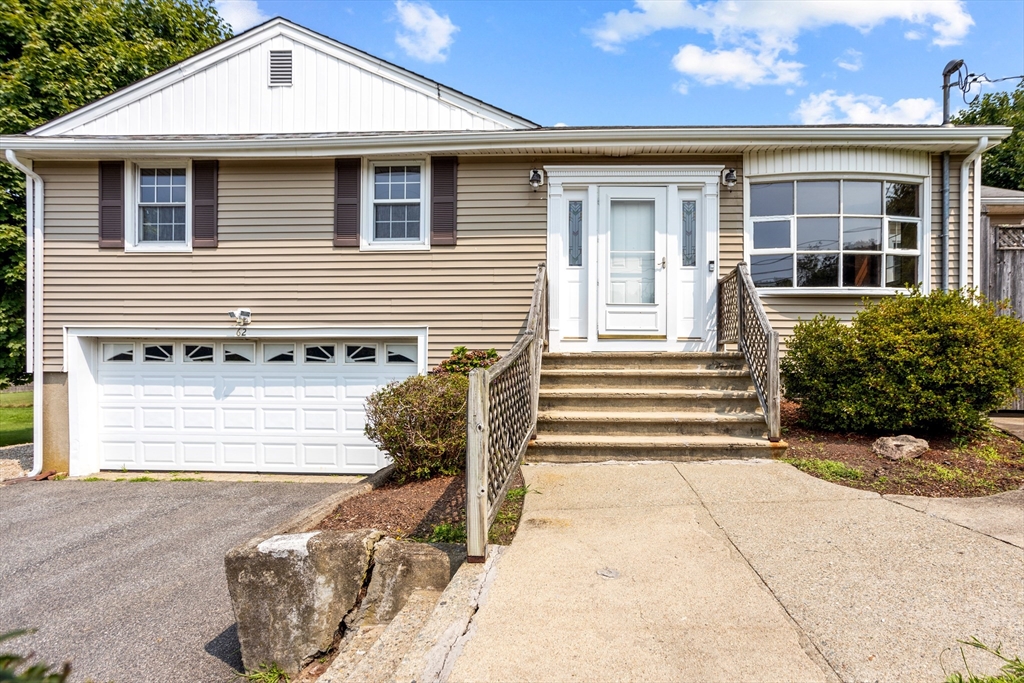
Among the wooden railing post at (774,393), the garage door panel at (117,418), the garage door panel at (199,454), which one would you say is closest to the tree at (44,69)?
the garage door panel at (117,418)

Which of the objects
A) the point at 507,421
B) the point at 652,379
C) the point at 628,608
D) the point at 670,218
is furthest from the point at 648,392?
the point at 628,608

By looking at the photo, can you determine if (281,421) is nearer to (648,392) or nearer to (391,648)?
(648,392)

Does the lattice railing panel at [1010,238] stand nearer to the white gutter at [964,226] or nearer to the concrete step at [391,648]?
the white gutter at [964,226]

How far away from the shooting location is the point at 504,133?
22.5 feet

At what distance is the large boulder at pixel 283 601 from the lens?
2.97 meters

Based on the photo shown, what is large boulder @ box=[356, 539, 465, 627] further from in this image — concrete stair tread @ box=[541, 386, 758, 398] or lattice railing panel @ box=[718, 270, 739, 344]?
lattice railing panel @ box=[718, 270, 739, 344]

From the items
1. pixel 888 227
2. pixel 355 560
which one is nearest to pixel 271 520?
pixel 355 560

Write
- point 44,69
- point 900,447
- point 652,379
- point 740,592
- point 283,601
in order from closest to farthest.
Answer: point 740,592 → point 283,601 → point 900,447 → point 652,379 → point 44,69

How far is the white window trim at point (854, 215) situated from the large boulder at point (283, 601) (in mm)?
6186

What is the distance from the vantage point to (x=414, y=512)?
3.89 metres

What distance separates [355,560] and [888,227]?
296 inches

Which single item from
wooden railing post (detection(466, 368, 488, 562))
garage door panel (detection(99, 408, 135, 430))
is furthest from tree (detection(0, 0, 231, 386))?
wooden railing post (detection(466, 368, 488, 562))

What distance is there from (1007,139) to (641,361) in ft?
62.4

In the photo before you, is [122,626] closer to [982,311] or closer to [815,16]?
[982,311]
